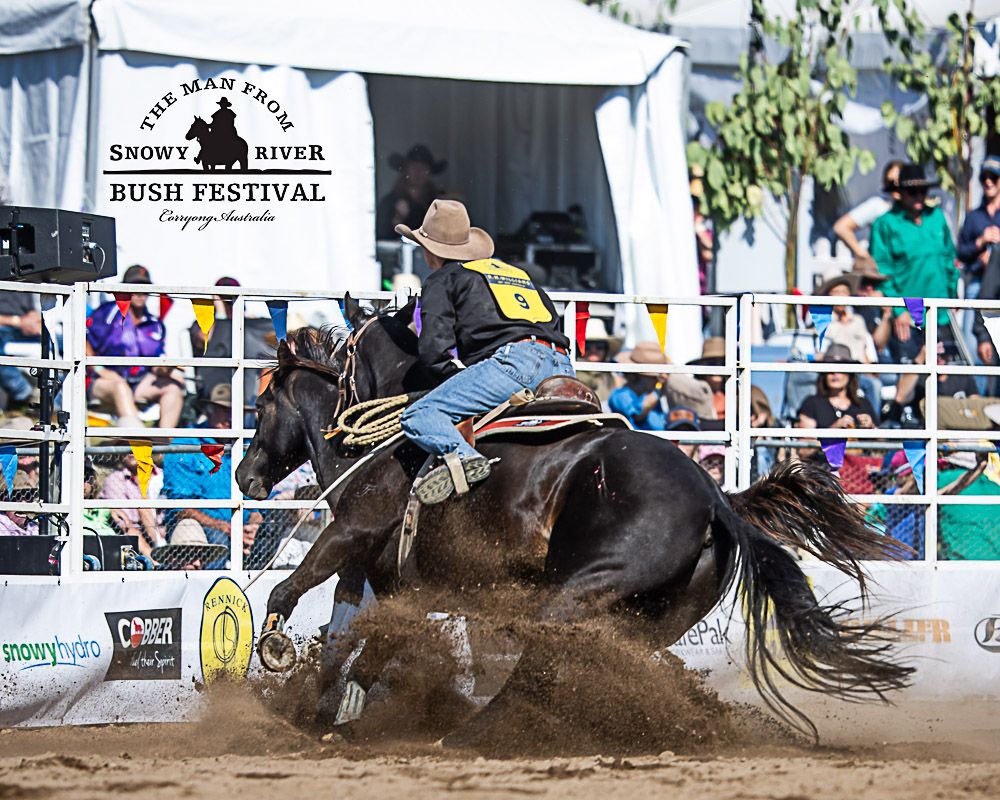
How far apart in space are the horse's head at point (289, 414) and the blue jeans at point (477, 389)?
2.96 feet

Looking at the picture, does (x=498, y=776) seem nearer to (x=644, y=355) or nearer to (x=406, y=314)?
(x=406, y=314)

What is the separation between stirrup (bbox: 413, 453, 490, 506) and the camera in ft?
19.3

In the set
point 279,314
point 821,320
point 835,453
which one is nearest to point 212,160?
point 279,314

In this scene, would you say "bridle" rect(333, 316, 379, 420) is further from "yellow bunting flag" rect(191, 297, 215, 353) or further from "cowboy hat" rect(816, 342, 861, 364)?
"cowboy hat" rect(816, 342, 861, 364)

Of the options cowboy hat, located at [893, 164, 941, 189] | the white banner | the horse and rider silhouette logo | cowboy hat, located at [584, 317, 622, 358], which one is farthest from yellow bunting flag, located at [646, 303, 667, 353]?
cowboy hat, located at [893, 164, 941, 189]

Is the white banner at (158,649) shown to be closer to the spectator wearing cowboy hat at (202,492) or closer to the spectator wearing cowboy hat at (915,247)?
the spectator wearing cowboy hat at (202,492)

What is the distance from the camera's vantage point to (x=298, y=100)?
10.2 meters

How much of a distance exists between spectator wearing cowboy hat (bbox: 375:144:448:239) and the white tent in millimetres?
743

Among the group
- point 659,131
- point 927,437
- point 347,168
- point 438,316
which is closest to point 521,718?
point 438,316

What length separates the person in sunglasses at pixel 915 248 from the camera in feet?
37.3

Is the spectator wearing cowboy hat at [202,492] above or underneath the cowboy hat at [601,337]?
underneath

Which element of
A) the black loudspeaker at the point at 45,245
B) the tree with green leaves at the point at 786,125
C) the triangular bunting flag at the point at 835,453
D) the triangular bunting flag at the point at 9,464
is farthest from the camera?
the tree with green leaves at the point at 786,125

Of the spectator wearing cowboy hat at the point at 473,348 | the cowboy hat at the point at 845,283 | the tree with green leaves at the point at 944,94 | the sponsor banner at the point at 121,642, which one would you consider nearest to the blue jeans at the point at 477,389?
the spectator wearing cowboy hat at the point at 473,348

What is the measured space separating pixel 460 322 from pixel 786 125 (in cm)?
663
